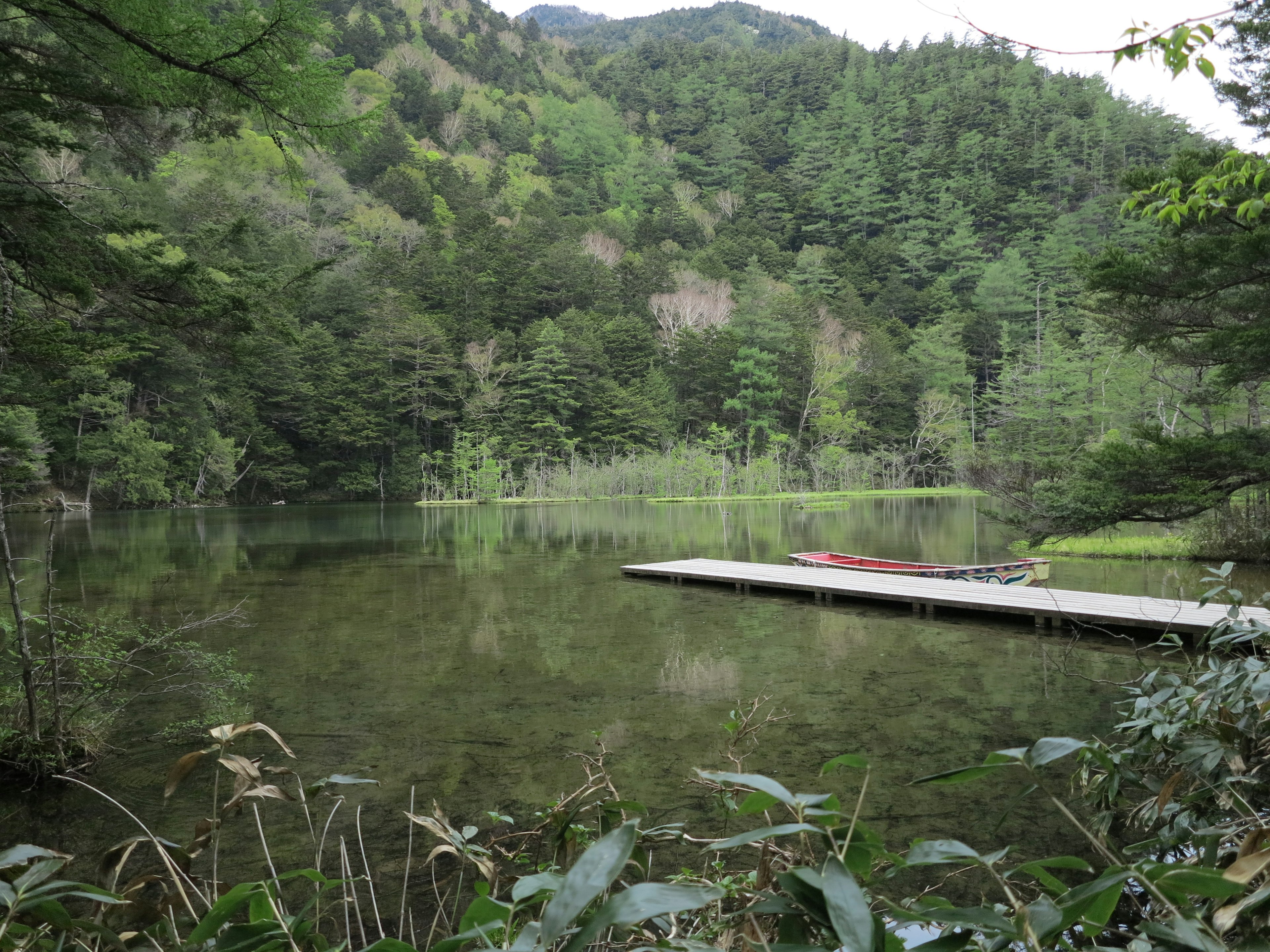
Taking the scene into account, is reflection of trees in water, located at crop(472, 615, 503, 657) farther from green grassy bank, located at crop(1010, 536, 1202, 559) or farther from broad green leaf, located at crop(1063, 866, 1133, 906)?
green grassy bank, located at crop(1010, 536, 1202, 559)

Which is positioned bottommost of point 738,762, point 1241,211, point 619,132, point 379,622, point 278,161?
point 379,622

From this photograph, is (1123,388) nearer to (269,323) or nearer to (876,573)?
(876,573)

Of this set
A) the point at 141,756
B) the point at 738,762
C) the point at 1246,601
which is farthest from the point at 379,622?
the point at 1246,601

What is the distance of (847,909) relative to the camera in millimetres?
411

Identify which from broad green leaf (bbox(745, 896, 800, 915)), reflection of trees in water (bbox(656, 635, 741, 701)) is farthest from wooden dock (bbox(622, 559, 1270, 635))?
broad green leaf (bbox(745, 896, 800, 915))

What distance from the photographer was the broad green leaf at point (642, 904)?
37 cm

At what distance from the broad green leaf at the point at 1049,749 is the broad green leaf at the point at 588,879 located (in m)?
0.34

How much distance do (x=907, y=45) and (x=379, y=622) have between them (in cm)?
6686

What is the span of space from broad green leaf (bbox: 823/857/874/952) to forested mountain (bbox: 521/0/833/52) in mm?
86238

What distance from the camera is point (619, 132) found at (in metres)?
56.0

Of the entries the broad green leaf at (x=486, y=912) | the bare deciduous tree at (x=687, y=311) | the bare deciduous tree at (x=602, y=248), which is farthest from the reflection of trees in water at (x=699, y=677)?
the bare deciduous tree at (x=602, y=248)

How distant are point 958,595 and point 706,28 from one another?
89.4 m

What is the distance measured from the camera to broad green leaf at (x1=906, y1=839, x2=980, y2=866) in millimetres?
483

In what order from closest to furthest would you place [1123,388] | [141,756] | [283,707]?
[141,756] < [283,707] < [1123,388]
